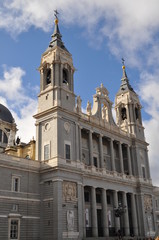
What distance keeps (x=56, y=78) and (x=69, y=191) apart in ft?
49.7

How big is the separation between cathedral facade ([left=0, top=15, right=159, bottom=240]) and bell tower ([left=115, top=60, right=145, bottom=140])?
18cm

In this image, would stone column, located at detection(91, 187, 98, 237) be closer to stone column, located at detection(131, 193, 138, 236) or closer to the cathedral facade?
the cathedral facade

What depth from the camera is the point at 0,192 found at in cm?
3347

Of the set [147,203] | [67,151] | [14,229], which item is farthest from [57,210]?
[147,203]

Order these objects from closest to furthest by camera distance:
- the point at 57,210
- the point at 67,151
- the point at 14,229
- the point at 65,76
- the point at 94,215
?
the point at 14,229 < the point at 57,210 < the point at 67,151 < the point at 94,215 < the point at 65,76

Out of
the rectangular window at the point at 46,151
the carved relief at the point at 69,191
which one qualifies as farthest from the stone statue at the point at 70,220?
the rectangular window at the point at 46,151

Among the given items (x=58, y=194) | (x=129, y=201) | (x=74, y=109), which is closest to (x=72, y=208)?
(x=58, y=194)

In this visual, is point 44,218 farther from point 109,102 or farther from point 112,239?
point 109,102

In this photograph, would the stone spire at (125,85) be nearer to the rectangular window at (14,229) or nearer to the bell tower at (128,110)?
the bell tower at (128,110)

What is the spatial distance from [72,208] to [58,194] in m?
3.06

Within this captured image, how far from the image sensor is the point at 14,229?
111 feet

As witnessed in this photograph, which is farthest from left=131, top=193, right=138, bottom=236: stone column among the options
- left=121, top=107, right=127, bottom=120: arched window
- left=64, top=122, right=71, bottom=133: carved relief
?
left=64, top=122, right=71, bottom=133: carved relief

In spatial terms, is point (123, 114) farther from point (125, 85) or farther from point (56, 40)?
point (56, 40)

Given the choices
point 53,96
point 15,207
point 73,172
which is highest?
point 53,96
